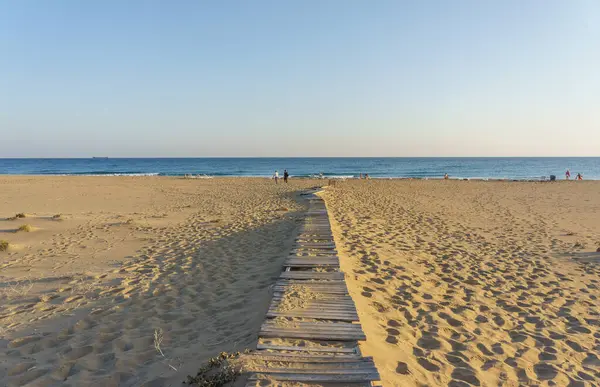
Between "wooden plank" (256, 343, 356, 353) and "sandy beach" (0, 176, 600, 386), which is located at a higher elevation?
"wooden plank" (256, 343, 356, 353)

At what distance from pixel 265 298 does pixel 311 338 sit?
1924 mm

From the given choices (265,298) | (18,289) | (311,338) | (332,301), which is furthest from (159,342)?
(18,289)

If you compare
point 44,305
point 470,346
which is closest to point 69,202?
point 44,305

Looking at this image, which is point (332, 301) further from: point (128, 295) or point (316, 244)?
point (128, 295)

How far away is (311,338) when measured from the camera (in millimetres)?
3418

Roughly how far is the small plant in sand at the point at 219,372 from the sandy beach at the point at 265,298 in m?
0.30

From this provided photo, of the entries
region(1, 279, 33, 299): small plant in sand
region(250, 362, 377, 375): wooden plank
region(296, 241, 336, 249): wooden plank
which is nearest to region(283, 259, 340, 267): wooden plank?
region(296, 241, 336, 249): wooden plank

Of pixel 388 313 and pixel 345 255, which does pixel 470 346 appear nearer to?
pixel 388 313

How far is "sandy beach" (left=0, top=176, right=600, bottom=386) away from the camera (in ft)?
11.9

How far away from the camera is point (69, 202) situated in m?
18.0

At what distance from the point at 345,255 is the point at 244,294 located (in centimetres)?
287

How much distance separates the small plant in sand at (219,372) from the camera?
2.86 m

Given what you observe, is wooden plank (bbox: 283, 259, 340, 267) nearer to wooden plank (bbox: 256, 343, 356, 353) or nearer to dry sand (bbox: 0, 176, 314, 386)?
dry sand (bbox: 0, 176, 314, 386)

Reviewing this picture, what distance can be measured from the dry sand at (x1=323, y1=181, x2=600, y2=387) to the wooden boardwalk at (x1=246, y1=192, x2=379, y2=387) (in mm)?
364
